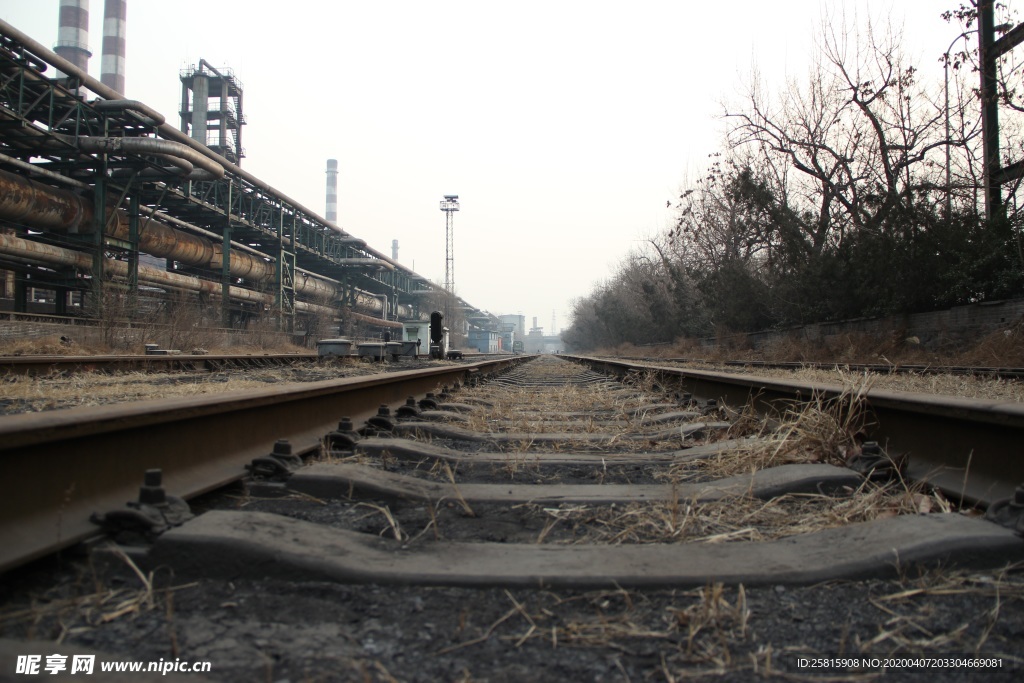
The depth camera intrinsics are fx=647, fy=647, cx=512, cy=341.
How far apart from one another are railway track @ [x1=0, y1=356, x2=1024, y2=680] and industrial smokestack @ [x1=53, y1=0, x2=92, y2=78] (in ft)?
234

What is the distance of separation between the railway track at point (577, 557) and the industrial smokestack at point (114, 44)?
71.6 m

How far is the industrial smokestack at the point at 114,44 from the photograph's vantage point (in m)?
60.3

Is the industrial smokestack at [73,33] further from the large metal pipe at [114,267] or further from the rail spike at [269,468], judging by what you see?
the rail spike at [269,468]

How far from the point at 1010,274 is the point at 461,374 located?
1194 centimetres

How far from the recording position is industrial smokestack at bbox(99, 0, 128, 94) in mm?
60281

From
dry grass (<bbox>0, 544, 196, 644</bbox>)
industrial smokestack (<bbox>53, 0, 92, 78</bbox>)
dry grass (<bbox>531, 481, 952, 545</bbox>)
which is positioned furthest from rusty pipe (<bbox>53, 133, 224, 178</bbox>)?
industrial smokestack (<bbox>53, 0, 92, 78</bbox>)

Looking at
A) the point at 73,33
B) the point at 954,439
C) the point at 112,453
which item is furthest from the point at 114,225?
the point at 73,33

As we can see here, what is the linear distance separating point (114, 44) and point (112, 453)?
248 feet

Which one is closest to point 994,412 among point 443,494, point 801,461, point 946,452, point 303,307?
point 946,452

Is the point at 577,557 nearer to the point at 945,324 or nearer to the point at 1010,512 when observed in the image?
the point at 1010,512

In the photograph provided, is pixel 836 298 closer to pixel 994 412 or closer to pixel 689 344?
pixel 689 344

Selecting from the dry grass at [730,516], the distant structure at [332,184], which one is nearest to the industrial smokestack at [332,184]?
the distant structure at [332,184]

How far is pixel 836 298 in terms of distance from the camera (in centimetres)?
1992

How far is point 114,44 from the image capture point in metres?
61.8
